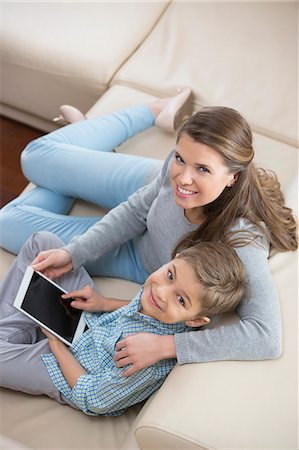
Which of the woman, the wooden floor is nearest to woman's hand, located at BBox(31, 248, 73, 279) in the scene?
the woman

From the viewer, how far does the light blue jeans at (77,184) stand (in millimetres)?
1523

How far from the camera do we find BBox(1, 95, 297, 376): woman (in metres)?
1.11

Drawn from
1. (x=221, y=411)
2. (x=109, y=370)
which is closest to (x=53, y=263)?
(x=109, y=370)

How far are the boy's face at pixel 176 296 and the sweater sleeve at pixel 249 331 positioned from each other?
36mm

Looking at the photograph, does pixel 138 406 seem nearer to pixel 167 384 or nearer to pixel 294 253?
pixel 167 384

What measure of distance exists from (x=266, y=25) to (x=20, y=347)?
4.35 feet

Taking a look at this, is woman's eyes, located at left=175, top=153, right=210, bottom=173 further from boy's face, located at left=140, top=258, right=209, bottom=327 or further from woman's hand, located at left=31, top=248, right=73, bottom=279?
woman's hand, located at left=31, top=248, right=73, bottom=279

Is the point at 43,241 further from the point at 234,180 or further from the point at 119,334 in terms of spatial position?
the point at 234,180

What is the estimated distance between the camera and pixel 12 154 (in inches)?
88.8

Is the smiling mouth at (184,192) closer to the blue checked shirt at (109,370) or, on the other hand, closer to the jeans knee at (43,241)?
the blue checked shirt at (109,370)

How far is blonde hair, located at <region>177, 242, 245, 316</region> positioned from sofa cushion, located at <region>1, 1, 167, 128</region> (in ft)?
3.35

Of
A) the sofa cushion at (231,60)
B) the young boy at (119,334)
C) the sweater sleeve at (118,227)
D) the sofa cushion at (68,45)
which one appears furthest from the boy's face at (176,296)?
the sofa cushion at (68,45)

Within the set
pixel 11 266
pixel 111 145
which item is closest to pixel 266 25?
pixel 111 145

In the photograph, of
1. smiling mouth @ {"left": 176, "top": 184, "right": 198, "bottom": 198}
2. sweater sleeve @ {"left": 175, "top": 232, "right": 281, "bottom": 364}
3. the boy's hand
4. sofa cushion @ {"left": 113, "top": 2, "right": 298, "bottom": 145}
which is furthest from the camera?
sofa cushion @ {"left": 113, "top": 2, "right": 298, "bottom": 145}
